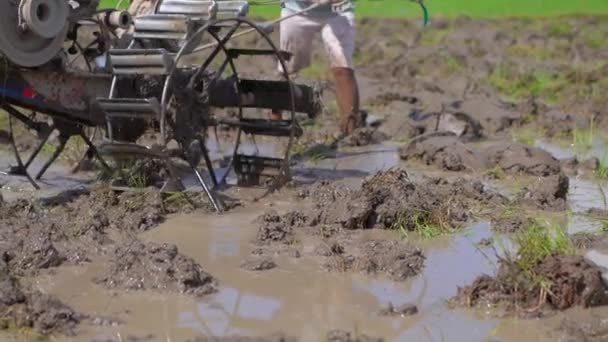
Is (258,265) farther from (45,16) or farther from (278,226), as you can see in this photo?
(45,16)

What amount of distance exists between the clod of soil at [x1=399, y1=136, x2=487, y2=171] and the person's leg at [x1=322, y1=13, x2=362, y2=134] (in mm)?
772

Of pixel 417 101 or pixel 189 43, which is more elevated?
pixel 189 43

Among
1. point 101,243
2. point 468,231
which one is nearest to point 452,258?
point 468,231

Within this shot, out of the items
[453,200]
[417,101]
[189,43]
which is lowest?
[417,101]

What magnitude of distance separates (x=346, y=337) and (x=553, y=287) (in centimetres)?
101

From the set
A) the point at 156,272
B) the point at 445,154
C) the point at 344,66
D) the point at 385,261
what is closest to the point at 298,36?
the point at 344,66

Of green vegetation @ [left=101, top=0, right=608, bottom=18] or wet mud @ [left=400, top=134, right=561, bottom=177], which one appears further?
green vegetation @ [left=101, top=0, right=608, bottom=18]

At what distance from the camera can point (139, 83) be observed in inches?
289

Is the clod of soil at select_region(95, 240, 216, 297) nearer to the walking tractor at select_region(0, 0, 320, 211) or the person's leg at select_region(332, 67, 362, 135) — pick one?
the walking tractor at select_region(0, 0, 320, 211)

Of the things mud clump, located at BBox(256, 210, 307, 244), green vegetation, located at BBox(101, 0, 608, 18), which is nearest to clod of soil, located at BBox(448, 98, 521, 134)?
mud clump, located at BBox(256, 210, 307, 244)

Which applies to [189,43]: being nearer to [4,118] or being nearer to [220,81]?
[220,81]

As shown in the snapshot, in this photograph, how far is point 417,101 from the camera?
11867mm

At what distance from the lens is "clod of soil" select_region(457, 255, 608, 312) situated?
203 inches

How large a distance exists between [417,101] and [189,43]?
5323 mm
